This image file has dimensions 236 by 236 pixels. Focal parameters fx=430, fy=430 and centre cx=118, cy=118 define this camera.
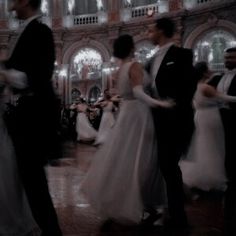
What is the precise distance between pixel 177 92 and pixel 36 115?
4.20 ft

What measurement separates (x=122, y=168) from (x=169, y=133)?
1.49 ft

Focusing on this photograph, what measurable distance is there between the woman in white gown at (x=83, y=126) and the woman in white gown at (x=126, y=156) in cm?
1036

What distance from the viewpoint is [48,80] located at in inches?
89.0

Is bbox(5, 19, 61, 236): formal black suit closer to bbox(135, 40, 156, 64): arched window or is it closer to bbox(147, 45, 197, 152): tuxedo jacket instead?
bbox(147, 45, 197, 152): tuxedo jacket

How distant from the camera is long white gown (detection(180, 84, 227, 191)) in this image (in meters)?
4.64

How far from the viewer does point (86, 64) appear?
21562 millimetres

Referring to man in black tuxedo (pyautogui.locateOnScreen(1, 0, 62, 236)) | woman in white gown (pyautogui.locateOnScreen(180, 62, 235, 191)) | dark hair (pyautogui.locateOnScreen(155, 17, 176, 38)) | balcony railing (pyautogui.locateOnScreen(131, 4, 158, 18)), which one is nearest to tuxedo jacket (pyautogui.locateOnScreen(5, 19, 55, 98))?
man in black tuxedo (pyautogui.locateOnScreen(1, 0, 62, 236))

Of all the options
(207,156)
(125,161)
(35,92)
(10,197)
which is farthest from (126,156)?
(207,156)

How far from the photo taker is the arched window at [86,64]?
21234mm

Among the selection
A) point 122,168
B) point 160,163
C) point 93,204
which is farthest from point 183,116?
point 93,204

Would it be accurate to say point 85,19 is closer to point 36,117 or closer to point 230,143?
point 230,143

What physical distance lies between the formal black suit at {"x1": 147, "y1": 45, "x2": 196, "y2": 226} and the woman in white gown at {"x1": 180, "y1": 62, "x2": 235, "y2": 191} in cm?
138

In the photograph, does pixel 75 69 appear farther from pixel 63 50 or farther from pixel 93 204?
pixel 93 204

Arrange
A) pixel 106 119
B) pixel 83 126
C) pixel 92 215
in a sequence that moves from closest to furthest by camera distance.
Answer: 1. pixel 92 215
2. pixel 106 119
3. pixel 83 126
